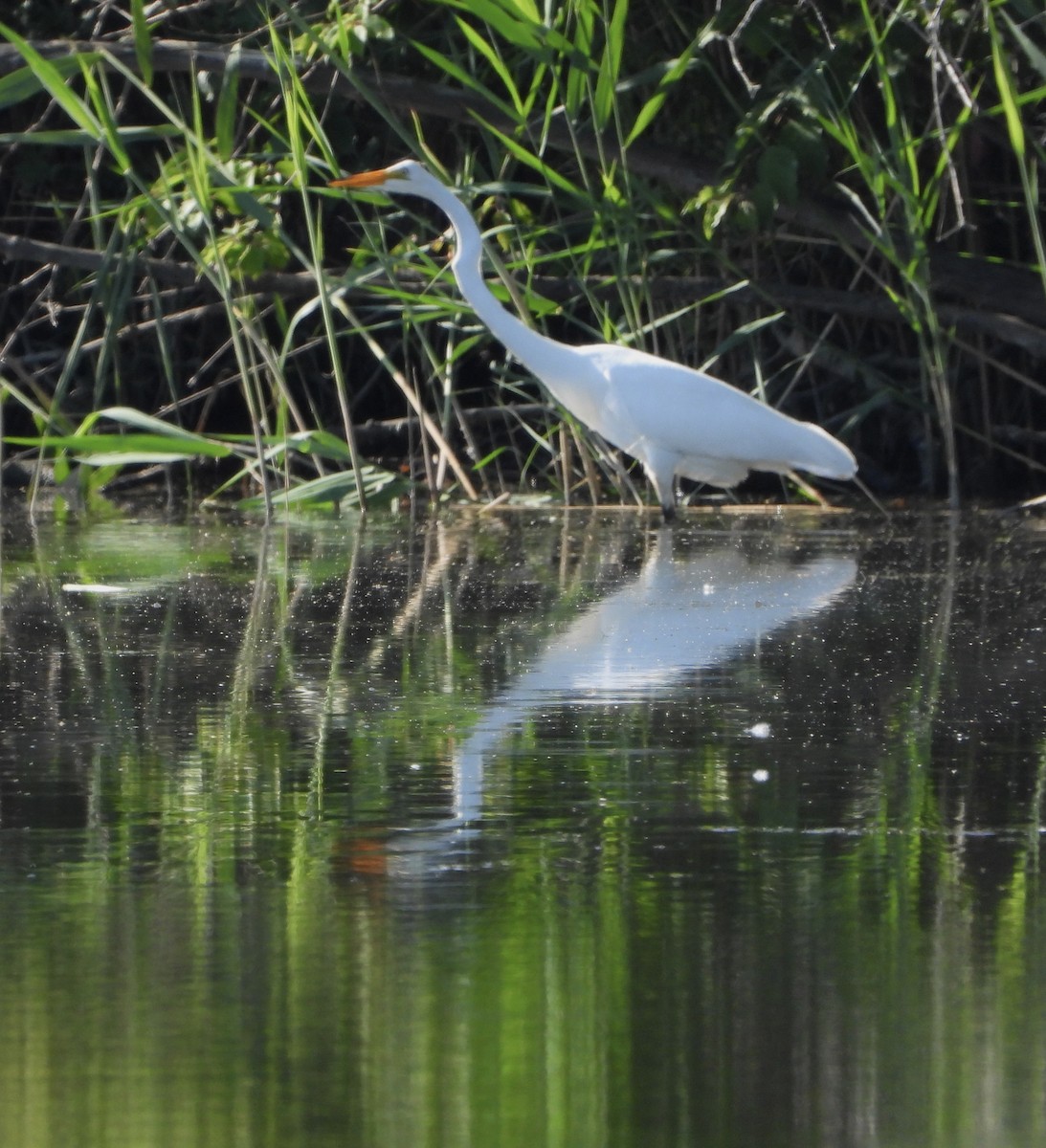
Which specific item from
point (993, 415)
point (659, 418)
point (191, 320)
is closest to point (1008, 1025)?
point (659, 418)

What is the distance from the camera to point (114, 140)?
454cm

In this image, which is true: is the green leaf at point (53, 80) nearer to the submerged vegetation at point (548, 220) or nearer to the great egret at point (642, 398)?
the submerged vegetation at point (548, 220)

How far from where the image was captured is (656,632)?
335 centimetres

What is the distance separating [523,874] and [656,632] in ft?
4.98

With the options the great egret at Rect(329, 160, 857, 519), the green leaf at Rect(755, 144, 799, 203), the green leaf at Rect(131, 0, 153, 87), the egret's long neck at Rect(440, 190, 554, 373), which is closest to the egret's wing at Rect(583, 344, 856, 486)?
the great egret at Rect(329, 160, 857, 519)

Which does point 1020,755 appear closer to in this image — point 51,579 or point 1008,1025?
point 1008,1025

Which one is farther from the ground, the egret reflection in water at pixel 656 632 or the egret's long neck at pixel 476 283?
the egret's long neck at pixel 476 283

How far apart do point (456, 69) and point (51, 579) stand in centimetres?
150

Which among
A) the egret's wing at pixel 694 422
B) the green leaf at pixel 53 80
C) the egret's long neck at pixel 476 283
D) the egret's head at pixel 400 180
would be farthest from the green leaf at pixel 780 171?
the green leaf at pixel 53 80

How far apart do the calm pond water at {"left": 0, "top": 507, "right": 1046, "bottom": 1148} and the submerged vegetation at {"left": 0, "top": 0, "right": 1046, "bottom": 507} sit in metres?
1.59

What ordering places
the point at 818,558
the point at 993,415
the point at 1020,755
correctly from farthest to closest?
1. the point at 993,415
2. the point at 818,558
3. the point at 1020,755

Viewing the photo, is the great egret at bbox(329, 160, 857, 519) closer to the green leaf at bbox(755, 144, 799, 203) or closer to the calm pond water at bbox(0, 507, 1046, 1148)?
the green leaf at bbox(755, 144, 799, 203)

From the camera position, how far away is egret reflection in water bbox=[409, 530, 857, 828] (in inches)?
103

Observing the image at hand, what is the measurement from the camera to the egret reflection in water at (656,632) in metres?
2.62
